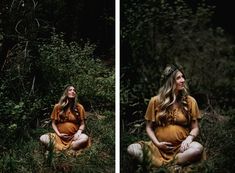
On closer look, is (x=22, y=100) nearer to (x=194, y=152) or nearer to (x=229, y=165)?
(x=194, y=152)

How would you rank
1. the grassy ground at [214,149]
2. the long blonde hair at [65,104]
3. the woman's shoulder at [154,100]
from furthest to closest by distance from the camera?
the long blonde hair at [65,104] → the woman's shoulder at [154,100] → the grassy ground at [214,149]

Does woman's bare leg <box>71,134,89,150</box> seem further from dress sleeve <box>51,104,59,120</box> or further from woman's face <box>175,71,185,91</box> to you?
woman's face <box>175,71,185,91</box>

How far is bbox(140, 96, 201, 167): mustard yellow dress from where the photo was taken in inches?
147

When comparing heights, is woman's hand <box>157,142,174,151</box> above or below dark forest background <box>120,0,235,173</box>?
below

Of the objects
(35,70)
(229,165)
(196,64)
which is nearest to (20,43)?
(35,70)

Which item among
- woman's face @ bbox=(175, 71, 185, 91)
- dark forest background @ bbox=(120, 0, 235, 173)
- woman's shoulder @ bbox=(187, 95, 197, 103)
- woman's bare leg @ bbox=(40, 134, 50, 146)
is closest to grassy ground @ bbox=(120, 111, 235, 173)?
dark forest background @ bbox=(120, 0, 235, 173)

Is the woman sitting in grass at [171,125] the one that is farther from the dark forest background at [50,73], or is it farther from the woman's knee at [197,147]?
the dark forest background at [50,73]

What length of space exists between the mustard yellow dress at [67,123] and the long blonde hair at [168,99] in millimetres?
558

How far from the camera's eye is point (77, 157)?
151 inches

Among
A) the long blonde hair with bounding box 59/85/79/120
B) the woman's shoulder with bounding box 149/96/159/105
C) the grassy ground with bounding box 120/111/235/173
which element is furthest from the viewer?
the long blonde hair with bounding box 59/85/79/120

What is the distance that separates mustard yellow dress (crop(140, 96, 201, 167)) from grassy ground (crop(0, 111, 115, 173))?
0.85 feet

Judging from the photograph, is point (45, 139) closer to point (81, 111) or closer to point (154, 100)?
point (81, 111)

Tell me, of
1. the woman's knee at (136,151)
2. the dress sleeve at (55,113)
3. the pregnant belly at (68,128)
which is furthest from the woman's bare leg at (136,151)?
the dress sleeve at (55,113)

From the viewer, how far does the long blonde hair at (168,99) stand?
376cm
